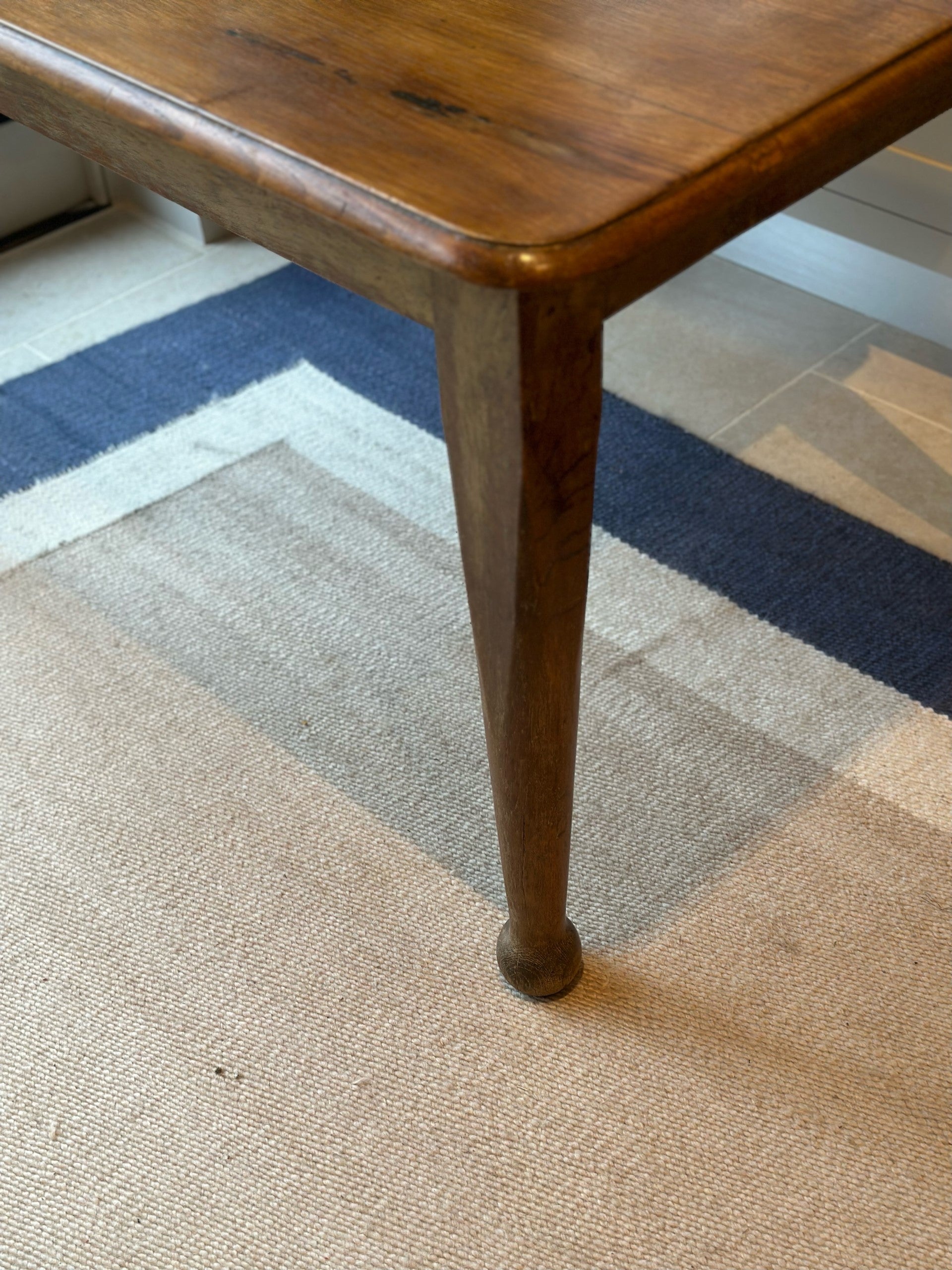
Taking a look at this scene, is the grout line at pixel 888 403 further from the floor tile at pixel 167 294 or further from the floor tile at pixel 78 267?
the floor tile at pixel 78 267

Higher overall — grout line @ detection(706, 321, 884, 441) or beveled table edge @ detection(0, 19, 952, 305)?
beveled table edge @ detection(0, 19, 952, 305)

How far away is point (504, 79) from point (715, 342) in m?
0.90

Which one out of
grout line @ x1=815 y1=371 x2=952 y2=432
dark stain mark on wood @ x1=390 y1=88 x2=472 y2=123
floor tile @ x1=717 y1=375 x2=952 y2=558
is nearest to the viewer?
dark stain mark on wood @ x1=390 y1=88 x2=472 y2=123

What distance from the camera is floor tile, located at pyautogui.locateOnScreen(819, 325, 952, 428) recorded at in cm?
144

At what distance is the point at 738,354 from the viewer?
1521 millimetres

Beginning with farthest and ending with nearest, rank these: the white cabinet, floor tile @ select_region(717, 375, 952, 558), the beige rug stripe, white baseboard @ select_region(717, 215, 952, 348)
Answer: the white cabinet
white baseboard @ select_region(717, 215, 952, 348)
floor tile @ select_region(717, 375, 952, 558)
the beige rug stripe

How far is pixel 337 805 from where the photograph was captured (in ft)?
3.36

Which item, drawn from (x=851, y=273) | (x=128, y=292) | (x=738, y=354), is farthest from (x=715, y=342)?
(x=128, y=292)

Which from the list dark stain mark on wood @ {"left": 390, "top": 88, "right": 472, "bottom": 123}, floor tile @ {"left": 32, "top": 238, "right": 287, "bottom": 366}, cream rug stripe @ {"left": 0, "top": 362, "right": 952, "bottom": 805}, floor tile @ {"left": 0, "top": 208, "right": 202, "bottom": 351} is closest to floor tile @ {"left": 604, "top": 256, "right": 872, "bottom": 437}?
cream rug stripe @ {"left": 0, "top": 362, "right": 952, "bottom": 805}

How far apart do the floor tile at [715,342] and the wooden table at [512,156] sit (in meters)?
0.70

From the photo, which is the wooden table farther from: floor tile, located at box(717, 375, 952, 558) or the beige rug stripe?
floor tile, located at box(717, 375, 952, 558)

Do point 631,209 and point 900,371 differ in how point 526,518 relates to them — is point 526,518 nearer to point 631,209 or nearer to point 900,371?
point 631,209

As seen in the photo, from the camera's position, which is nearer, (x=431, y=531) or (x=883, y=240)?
(x=431, y=531)

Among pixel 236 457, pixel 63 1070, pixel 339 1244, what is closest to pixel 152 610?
pixel 236 457
